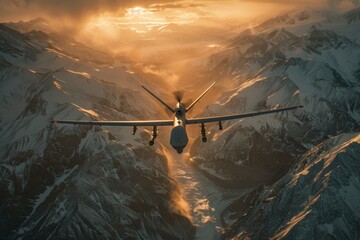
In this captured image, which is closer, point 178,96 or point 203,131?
point 203,131

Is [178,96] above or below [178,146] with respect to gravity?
above

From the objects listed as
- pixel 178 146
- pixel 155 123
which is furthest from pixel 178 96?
pixel 178 146

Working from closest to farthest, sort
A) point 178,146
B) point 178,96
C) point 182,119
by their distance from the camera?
1. point 178,146
2. point 182,119
3. point 178,96

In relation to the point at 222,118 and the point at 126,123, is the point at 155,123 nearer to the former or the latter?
the point at 126,123

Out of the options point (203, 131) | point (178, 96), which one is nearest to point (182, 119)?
point (203, 131)

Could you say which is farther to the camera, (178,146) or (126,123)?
(126,123)

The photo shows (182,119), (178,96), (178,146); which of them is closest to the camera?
(178,146)

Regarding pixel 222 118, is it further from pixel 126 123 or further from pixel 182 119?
pixel 126 123

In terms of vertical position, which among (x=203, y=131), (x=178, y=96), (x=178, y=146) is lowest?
(x=178, y=146)

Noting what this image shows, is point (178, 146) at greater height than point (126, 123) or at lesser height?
lesser
